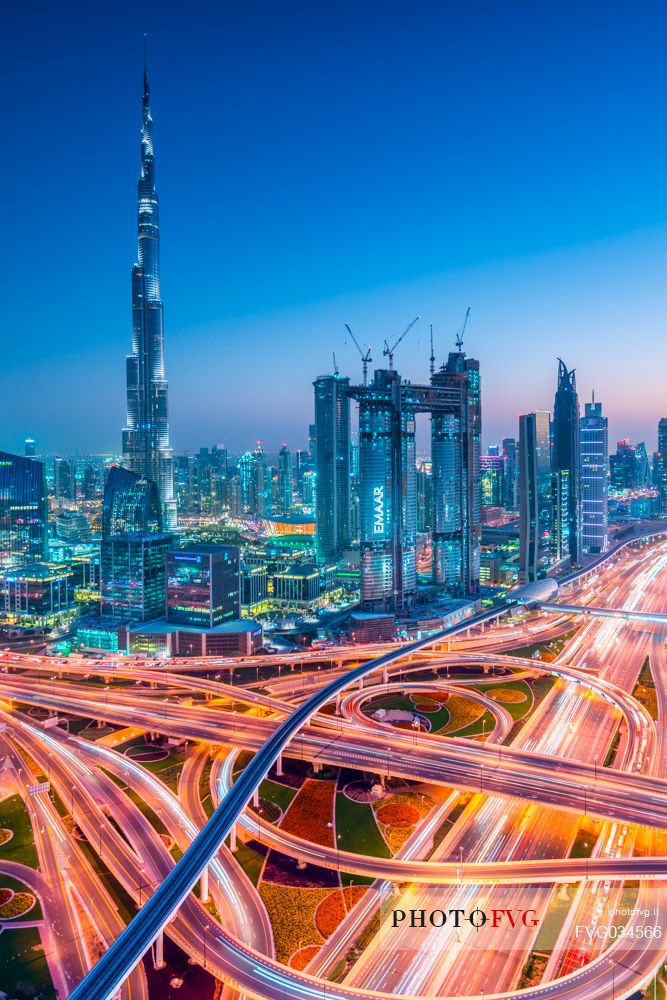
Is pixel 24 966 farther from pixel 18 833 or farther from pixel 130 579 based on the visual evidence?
pixel 130 579

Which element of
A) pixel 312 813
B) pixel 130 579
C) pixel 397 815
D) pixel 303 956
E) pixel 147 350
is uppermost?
pixel 147 350

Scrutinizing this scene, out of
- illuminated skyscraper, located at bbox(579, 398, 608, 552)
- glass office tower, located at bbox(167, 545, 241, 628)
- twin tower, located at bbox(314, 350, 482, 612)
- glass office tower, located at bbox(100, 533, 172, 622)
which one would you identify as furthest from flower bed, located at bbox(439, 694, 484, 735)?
illuminated skyscraper, located at bbox(579, 398, 608, 552)

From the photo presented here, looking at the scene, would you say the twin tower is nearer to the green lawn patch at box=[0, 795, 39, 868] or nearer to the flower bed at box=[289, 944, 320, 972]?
the green lawn patch at box=[0, 795, 39, 868]

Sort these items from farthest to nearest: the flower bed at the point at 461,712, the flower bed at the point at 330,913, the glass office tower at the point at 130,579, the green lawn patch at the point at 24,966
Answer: the glass office tower at the point at 130,579 → the flower bed at the point at 461,712 → the flower bed at the point at 330,913 → the green lawn patch at the point at 24,966

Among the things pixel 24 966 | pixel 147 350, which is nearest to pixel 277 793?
pixel 24 966

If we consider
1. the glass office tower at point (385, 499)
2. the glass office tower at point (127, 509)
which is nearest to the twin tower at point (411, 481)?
the glass office tower at point (385, 499)

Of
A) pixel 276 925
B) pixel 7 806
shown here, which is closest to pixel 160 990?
pixel 276 925

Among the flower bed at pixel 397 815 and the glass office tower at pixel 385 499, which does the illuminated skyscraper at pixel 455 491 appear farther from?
the flower bed at pixel 397 815

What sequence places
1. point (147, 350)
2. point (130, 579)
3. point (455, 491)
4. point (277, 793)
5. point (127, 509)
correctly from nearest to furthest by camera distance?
point (277, 793)
point (130, 579)
point (127, 509)
point (455, 491)
point (147, 350)

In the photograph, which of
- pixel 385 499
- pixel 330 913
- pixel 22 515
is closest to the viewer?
pixel 330 913
